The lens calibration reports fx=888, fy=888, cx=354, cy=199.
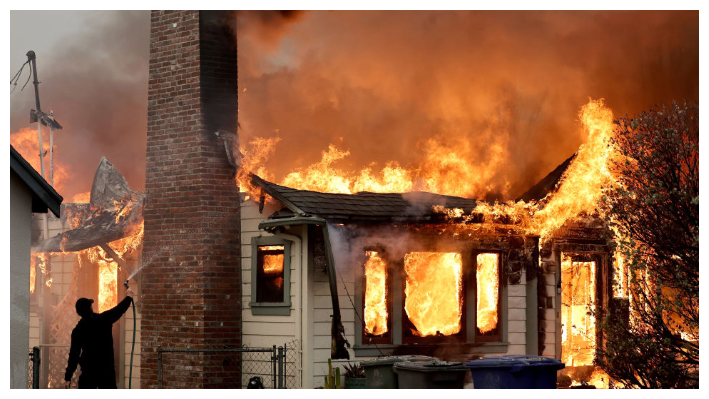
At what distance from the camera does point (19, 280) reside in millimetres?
10766

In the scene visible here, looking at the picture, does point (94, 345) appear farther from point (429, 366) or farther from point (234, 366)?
point (429, 366)

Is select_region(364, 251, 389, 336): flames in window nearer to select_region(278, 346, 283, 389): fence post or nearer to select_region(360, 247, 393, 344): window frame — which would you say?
select_region(360, 247, 393, 344): window frame

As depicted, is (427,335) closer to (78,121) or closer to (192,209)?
(192,209)

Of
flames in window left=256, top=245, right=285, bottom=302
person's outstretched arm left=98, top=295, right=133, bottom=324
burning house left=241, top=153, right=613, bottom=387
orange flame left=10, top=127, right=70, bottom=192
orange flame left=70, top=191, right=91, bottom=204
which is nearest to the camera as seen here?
person's outstretched arm left=98, top=295, right=133, bottom=324

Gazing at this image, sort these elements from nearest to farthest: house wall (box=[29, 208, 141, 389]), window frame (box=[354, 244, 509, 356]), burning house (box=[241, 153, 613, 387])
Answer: burning house (box=[241, 153, 613, 387]) < window frame (box=[354, 244, 509, 356]) < house wall (box=[29, 208, 141, 389])

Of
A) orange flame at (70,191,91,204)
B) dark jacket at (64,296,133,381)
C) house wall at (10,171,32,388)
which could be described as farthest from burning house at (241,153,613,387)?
orange flame at (70,191,91,204)

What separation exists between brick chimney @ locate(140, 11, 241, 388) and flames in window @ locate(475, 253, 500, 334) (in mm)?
3849

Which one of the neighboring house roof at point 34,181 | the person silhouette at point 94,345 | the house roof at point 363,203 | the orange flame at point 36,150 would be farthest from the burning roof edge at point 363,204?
the orange flame at point 36,150

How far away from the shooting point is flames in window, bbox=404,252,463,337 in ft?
45.2

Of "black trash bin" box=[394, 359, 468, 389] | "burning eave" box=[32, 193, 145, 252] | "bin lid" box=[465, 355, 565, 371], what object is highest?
"burning eave" box=[32, 193, 145, 252]

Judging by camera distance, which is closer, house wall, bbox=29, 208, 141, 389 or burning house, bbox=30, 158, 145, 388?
burning house, bbox=30, 158, 145, 388

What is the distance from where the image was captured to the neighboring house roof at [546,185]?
1447 centimetres

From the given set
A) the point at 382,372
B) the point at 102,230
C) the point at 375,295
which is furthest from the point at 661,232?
the point at 102,230

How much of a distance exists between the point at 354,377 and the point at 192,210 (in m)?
3.66
